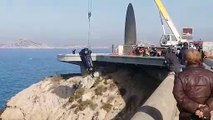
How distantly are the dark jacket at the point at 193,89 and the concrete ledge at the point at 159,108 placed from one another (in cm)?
148

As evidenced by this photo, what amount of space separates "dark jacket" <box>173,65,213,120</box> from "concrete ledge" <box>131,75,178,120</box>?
4.86 feet

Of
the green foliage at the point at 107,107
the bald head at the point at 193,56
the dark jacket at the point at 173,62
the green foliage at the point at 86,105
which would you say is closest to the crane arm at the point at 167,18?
the green foliage at the point at 86,105

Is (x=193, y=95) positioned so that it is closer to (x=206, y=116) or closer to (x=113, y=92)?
(x=206, y=116)

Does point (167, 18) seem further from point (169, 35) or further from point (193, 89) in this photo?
point (193, 89)

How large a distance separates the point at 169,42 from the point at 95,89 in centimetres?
2082

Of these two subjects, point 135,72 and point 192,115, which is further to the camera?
point 135,72

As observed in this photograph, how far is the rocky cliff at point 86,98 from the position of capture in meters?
33.1

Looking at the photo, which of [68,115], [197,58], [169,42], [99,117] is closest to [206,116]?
[197,58]

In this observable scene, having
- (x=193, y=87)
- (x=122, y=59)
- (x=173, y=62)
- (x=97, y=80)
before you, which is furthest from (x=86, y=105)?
(x=193, y=87)

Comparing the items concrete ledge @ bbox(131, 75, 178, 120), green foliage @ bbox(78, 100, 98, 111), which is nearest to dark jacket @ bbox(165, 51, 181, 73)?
concrete ledge @ bbox(131, 75, 178, 120)

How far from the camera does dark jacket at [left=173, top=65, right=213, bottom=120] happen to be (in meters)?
7.88

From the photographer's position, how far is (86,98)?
3572cm

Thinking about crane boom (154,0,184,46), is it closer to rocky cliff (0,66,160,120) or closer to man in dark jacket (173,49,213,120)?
rocky cliff (0,66,160,120)

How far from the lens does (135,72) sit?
3834 cm
